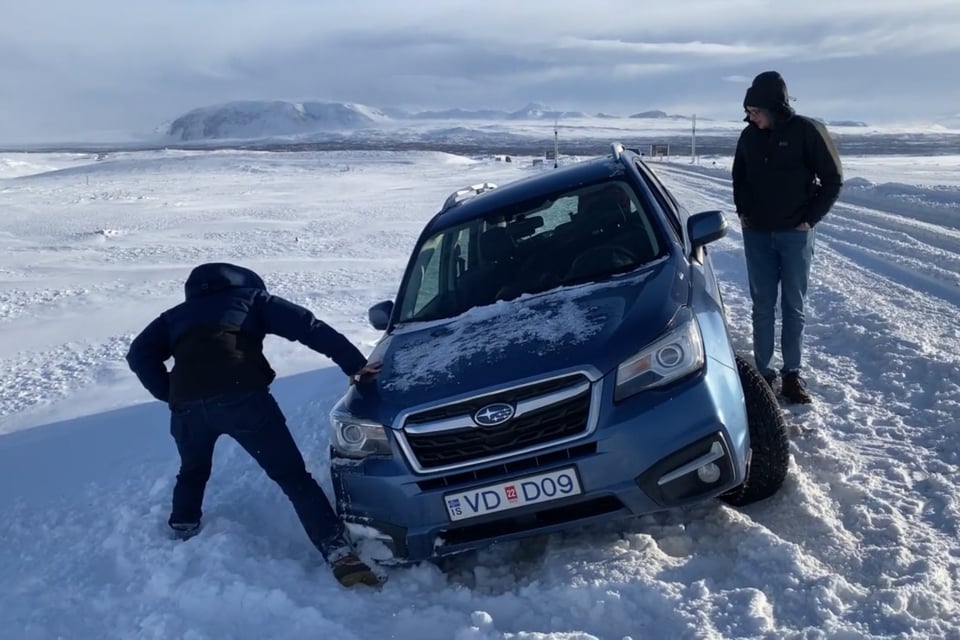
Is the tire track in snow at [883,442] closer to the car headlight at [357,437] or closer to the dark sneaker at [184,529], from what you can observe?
the car headlight at [357,437]

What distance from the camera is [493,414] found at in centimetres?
313

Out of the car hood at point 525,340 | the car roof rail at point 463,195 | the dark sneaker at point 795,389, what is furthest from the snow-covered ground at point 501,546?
the car roof rail at point 463,195

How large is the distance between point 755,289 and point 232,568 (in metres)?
3.40

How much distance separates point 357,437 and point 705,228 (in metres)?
2.10

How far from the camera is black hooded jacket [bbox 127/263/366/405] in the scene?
143 inches

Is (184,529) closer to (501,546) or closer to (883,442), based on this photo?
(501,546)

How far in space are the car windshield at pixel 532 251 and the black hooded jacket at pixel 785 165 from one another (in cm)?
85

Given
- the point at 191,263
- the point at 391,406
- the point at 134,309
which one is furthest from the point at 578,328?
the point at 191,263

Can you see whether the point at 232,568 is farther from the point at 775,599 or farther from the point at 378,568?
the point at 775,599

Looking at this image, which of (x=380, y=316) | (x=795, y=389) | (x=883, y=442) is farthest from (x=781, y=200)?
(x=380, y=316)

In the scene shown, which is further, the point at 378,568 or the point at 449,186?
the point at 449,186

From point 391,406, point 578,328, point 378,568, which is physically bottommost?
point 378,568

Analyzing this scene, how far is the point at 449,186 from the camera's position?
965 inches

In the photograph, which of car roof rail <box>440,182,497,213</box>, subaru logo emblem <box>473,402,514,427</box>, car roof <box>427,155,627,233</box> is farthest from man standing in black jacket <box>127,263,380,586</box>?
car roof rail <box>440,182,497,213</box>
